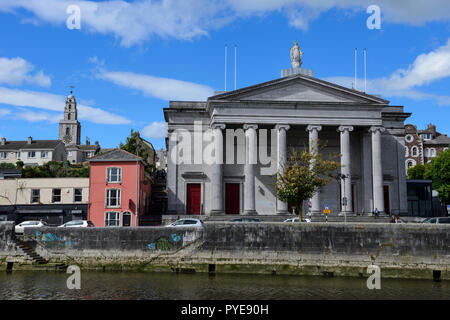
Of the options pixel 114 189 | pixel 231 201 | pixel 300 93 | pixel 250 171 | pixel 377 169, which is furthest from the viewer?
pixel 231 201

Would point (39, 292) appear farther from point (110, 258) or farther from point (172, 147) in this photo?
point (172, 147)

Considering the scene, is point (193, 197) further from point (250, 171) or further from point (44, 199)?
point (44, 199)

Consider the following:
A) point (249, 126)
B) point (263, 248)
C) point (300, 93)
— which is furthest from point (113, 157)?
point (263, 248)

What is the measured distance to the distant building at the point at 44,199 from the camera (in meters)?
42.4

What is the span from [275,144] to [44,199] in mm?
24003

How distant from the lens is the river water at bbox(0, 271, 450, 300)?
2098 cm

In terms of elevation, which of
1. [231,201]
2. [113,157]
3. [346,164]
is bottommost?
[231,201]

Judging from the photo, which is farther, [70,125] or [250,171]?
[70,125]

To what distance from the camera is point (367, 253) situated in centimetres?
2670

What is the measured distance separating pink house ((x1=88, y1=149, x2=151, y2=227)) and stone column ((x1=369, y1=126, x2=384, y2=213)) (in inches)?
950

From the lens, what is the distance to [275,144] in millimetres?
47781

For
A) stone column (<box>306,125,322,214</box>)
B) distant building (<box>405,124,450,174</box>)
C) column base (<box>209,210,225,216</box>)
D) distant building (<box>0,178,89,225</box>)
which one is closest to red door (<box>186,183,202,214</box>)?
column base (<box>209,210,225,216</box>)

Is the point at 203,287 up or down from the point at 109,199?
down
